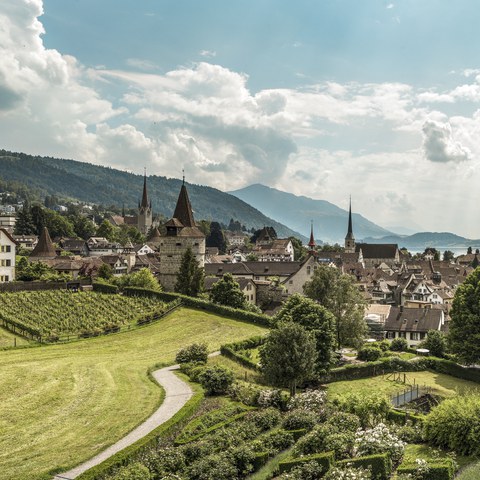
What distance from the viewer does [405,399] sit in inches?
1495

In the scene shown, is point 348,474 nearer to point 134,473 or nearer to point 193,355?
point 134,473

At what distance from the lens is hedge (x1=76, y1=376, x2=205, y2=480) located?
20541 mm

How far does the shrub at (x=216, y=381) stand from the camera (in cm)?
3428

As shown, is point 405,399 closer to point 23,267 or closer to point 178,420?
point 178,420

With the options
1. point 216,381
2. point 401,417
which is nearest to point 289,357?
point 216,381

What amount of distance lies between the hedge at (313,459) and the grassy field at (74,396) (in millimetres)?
8501

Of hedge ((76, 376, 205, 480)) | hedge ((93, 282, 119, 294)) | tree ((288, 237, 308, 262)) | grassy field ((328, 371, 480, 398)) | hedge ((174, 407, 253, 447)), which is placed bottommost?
grassy field ((328, 371, 480, 398))

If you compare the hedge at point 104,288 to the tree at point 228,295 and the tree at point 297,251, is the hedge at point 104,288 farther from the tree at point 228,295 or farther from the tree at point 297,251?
the tree at point 297,251

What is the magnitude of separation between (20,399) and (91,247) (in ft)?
423

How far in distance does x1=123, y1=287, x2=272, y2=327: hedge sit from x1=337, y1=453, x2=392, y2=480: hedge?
132 feet

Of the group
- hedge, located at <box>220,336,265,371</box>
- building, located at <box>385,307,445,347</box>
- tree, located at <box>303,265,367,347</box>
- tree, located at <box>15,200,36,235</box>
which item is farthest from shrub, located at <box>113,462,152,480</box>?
tree, located at <box>15,200,36,235</box>

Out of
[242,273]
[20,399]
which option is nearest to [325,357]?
[20,399]

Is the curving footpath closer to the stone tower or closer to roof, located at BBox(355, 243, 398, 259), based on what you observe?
the stone tower

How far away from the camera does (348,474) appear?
1852cm
